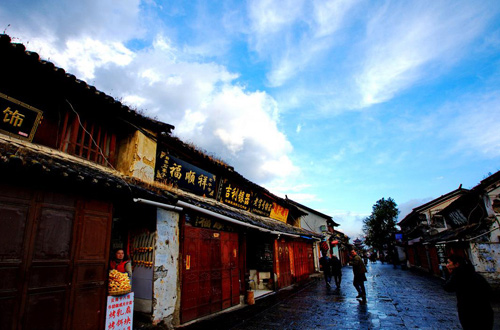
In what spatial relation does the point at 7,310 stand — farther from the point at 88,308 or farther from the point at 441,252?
the point at 441,252

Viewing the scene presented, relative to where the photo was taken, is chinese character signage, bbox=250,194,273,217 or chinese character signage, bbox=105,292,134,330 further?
chinese character signage, bbox=250,194,273,217

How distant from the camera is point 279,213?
60.4ft

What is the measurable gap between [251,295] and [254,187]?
5.41m

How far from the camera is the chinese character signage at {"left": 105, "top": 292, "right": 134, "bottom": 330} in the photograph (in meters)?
5.32

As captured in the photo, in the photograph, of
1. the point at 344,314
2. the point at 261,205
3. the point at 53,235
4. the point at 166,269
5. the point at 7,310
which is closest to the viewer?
the point at 7,310

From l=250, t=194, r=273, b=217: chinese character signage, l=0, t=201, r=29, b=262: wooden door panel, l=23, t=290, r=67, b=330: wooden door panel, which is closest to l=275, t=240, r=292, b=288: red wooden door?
l=250, t=194, r=273, b=217: chinese character signage

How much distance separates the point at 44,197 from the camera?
4.76 m

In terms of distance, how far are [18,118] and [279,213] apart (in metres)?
15.6

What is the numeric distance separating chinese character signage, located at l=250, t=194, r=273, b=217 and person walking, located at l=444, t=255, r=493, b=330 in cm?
1036

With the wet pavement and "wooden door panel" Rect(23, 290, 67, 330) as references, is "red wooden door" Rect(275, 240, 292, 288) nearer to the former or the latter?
the wet pavement

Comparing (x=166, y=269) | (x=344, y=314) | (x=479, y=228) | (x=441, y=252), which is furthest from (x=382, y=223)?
(x=166, y=269)

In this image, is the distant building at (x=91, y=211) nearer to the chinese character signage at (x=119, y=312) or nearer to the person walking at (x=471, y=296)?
the chinese character signage at (x=119, y=312)

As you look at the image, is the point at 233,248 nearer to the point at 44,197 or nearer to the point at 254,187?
the point at 254,187

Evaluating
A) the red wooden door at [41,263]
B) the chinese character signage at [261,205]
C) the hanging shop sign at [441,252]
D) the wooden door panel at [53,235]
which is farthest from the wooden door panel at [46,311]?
the hanging shop sign at [441,252]
